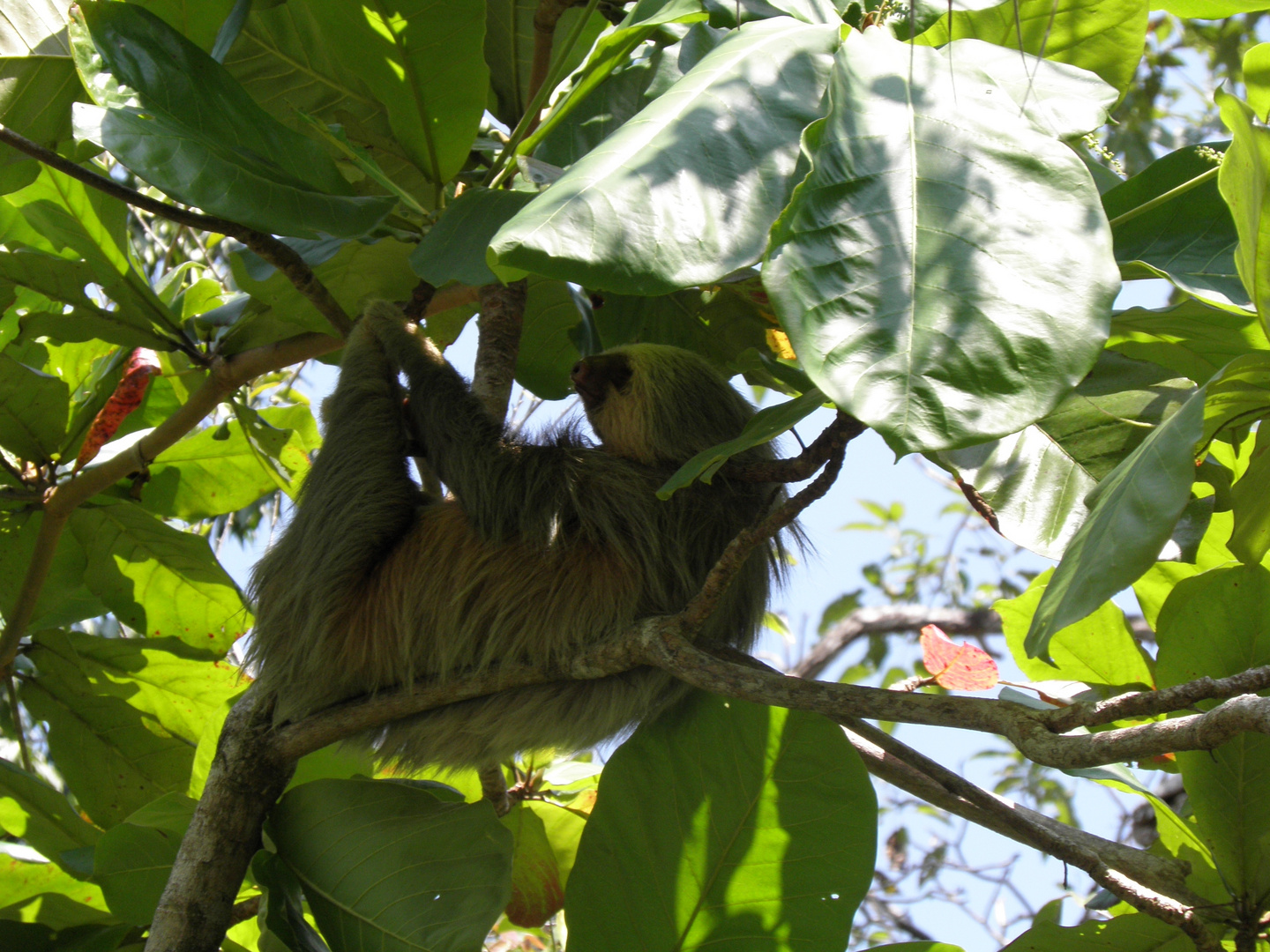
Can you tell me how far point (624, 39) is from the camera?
80.1 inches

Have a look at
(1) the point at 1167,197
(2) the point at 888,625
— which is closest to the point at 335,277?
(1) the point at 1167,197

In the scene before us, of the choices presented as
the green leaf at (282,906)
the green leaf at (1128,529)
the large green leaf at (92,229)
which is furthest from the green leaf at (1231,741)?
the large green leaf at (92,229)

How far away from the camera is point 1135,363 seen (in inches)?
91.2

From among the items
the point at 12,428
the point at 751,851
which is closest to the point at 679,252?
the point at 751,851

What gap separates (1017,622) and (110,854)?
262 cm


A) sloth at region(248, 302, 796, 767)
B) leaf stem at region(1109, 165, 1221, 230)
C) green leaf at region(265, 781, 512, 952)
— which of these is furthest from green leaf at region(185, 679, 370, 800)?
leaf stem at region(1109, 165, 1221, 230)

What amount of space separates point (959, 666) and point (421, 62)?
2.42 meters

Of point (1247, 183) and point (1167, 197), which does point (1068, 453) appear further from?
point (1247, 183)

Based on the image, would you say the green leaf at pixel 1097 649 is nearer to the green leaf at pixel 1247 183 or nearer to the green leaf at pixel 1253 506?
the green leaf at pixel 1253 506

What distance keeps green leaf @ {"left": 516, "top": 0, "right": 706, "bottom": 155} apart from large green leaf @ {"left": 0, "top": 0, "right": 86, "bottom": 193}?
144 centimetres

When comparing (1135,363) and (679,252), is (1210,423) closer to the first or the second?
(1135,363)

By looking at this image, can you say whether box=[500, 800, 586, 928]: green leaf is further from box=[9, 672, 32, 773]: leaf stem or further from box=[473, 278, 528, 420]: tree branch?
box=[9, 672, 32, 773]: leaf stem

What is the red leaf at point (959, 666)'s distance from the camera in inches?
126

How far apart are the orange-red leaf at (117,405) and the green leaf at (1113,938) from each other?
3198mm
